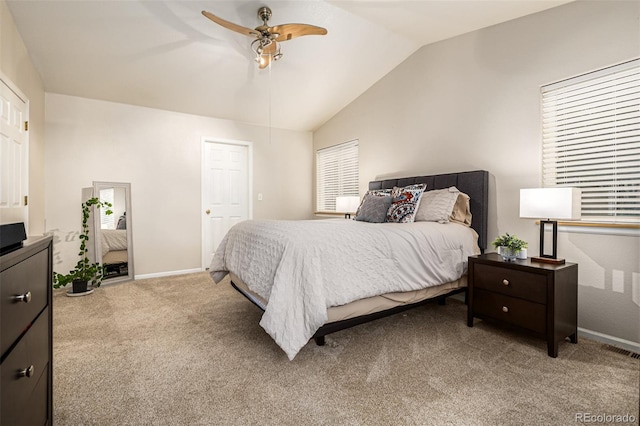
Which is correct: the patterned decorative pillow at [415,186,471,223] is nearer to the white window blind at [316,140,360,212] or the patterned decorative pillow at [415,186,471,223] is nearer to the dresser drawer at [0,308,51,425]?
the white window blind at [316,140,360,212]

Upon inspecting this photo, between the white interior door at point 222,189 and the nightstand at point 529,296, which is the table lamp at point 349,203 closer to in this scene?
the white interior door at point 222,189

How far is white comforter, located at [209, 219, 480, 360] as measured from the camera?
6.00 feet

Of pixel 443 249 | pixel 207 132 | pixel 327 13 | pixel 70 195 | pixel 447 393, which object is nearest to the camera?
pixel 447 393

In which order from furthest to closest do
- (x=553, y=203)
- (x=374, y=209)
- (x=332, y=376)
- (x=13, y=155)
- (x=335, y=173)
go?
(x=335, y=173)
(x=374, y=209)
(x=13, y=155)
(x=553, y=203)
(x=332, y=376)

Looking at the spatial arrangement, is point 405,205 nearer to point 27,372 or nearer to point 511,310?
point 511,310

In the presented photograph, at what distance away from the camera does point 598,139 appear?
234 centimetres

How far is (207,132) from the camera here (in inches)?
183

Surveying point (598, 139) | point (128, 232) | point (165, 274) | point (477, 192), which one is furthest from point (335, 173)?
point (598, 139)

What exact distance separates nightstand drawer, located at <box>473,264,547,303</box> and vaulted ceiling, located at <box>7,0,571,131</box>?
219 centimetres

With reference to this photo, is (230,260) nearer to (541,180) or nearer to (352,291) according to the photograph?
(352,291)

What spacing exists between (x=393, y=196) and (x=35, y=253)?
9.36 feet

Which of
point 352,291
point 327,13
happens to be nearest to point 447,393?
point 352,291

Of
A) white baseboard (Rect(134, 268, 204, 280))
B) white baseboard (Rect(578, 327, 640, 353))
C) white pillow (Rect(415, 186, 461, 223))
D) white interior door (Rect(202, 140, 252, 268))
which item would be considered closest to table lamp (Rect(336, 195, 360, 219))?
white pillow (Rect(415, 186, 461, 223))

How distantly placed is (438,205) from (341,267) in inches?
57.3
